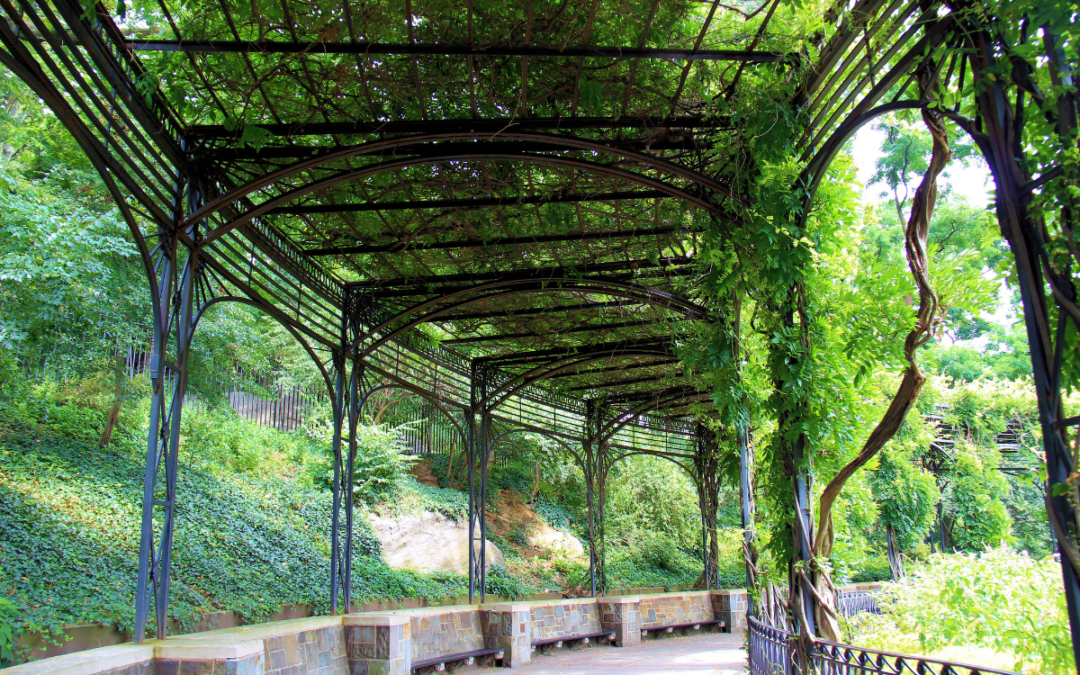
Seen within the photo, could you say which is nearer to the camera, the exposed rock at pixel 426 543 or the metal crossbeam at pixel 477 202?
the metal crossbeam at pixel 477 202

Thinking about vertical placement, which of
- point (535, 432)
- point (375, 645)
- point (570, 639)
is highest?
point (535, 432)

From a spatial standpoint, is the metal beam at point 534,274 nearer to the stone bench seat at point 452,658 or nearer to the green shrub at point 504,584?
the stone bench seat at point 452,658

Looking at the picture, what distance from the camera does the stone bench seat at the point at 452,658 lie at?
754 cm

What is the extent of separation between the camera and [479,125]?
479cm

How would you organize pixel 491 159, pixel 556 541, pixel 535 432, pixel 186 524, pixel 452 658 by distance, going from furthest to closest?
pixel 556 541 < pixel 535 432 < pixel 186 524 < pixel 452 658 < pixel 491 159

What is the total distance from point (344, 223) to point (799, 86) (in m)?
4.10

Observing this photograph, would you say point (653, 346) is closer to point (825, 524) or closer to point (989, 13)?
point (825, 524)

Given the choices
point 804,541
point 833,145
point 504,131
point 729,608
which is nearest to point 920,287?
point 833,145

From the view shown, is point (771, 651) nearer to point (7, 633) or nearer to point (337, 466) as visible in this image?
point (337, 466)

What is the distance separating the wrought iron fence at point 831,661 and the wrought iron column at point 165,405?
375cm

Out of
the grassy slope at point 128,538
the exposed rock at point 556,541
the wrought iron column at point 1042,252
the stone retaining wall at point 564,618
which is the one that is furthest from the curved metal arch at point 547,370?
the wrought iron column at point 1042,252

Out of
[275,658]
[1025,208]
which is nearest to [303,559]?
[275,658]

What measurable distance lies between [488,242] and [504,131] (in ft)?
6.77

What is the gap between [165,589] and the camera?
4.57 metres
